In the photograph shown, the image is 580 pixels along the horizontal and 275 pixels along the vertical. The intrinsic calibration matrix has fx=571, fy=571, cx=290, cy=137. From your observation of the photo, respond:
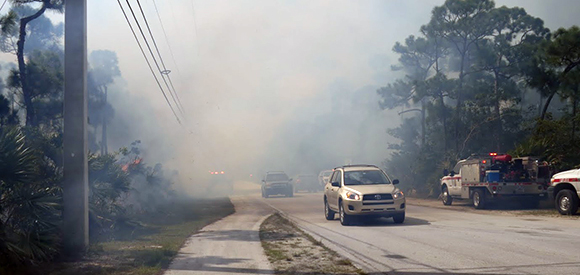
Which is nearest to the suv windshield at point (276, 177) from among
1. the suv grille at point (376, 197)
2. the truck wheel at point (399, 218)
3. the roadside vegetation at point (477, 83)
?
the roadside vegetation at point (477, 83)

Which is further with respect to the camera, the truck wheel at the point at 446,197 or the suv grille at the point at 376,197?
the truck wheel at the point at 446,197

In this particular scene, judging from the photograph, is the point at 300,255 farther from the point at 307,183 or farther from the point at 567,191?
the point at 307,183

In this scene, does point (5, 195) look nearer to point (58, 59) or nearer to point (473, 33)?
point (58, 59)

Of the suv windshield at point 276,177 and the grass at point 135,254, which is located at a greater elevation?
the suv windshield at point 276,177

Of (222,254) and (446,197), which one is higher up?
(446,197)

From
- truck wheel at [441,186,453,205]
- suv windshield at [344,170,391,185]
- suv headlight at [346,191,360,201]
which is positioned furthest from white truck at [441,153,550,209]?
suv headlight at [346,191,360,201]

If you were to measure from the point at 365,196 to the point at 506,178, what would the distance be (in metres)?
8.71

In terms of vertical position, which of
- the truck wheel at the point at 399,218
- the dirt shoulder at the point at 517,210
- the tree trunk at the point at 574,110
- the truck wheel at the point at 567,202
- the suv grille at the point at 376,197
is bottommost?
the dirt shoulder at the point at 517,210

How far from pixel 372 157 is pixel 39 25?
1600 inches

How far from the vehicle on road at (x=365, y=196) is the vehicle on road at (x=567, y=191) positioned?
5.79 m

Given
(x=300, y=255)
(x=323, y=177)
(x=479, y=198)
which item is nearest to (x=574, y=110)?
(x=479, y=198)

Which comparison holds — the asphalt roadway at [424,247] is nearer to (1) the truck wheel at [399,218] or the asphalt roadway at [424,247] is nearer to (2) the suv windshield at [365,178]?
(1) the truck wheel at [399,218]

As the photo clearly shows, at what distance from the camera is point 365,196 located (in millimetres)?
16266

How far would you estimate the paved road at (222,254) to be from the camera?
889 centimetres
